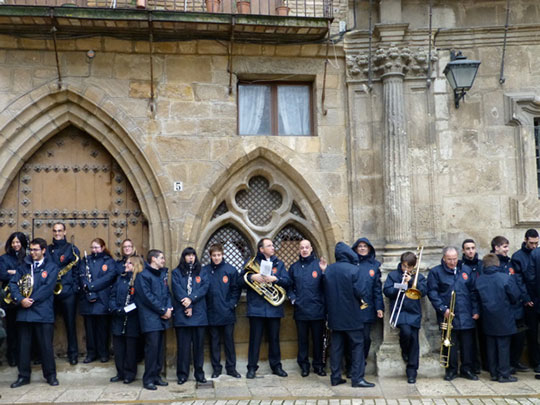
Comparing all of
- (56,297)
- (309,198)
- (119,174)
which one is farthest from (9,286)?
(309,198)

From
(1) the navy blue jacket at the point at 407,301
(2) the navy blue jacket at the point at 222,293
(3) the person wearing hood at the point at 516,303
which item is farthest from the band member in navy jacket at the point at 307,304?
(3) the person wearing hood at the point at 516,303

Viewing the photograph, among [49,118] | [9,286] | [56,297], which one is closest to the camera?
[9,286]

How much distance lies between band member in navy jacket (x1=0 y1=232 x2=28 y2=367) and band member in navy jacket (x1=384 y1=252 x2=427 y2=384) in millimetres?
4760

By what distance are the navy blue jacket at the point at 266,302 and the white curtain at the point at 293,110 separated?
222 centimetres

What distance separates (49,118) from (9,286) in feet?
8.26

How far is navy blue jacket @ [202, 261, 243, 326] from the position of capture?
849 centimetres

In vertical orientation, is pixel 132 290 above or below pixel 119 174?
below

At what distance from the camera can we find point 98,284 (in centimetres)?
854

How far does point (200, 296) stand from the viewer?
833cm

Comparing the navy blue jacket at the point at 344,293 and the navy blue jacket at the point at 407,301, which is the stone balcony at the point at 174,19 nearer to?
the navy blue jacket at the point at 344,293

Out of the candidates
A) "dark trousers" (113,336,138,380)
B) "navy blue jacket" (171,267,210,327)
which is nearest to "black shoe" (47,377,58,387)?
"dark trousers" (113,336,138,380)

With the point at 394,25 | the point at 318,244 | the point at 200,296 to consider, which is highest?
the point at 394,25

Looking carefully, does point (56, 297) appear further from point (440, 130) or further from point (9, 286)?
point (440, 130)

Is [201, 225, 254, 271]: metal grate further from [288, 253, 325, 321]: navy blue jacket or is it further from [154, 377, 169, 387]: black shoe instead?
[154, 377, 169, 387]: black shoe
